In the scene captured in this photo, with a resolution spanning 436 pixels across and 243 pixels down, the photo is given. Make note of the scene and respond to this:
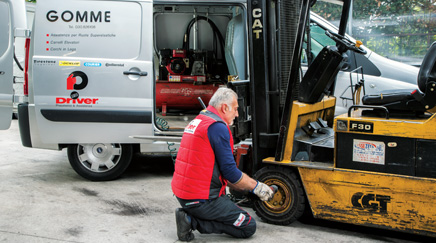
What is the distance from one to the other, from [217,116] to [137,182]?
237 cm

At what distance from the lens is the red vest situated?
3.95 m

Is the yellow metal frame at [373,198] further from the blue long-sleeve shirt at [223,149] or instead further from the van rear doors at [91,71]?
the van rear doors at [91,71]

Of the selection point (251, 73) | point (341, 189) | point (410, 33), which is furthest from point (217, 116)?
point (410, 33)

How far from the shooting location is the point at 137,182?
6.05 m

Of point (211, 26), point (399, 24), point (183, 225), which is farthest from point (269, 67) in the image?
point (399, 24)

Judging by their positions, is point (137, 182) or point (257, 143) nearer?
point (257, 143)

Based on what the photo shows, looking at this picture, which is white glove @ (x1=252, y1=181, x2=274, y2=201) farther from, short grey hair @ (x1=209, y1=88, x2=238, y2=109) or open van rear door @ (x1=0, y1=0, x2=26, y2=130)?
open van rear door @ (x1=0, y1=0, x2=26, y2=130)

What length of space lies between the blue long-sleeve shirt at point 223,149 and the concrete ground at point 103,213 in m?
0.59

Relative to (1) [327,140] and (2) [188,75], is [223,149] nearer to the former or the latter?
(1) [327,140]

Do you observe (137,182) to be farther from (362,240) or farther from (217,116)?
(362,240)

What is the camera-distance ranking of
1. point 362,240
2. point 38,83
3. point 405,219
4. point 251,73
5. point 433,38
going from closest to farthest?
1. point 405,219
2. point 362,240
3. point 251,73
4. point 38,83
5. point 433,38

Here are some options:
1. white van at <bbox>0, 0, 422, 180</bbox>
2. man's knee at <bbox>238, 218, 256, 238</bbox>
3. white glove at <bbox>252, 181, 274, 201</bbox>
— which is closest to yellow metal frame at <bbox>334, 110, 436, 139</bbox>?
white glove at <bbox>252, 181, 274, 201</bbox>

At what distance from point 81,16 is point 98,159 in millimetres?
1707

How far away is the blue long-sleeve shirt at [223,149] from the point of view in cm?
394
